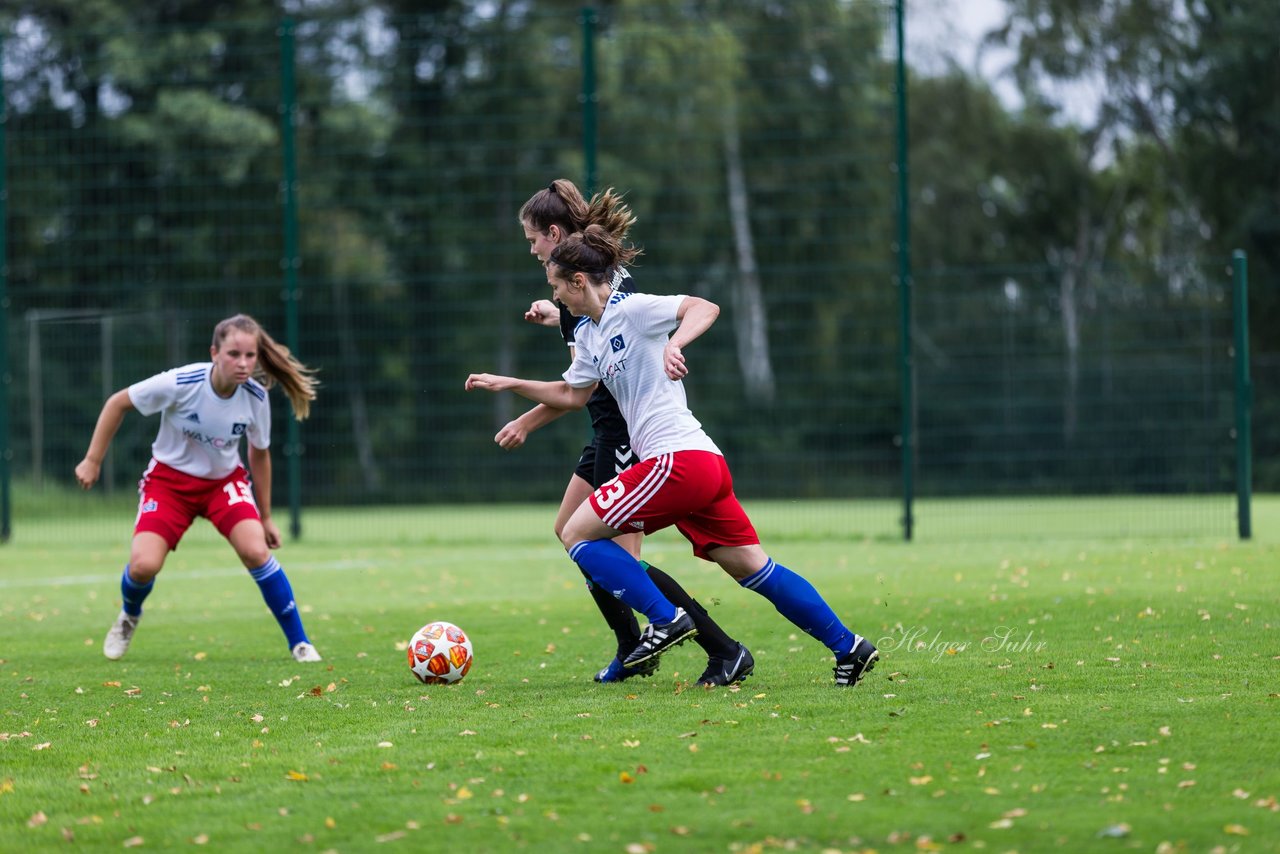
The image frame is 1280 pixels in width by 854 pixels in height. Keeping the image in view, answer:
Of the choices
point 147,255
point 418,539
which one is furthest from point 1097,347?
point 147,255

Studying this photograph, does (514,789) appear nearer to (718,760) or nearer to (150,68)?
(718,760)

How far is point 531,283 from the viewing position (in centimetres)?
2264

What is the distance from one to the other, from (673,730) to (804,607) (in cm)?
96

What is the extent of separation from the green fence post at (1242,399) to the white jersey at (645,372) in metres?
9.01

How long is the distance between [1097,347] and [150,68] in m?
17.1

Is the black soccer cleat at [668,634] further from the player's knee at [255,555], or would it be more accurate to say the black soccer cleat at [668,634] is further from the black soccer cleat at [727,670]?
the player's knee at [255,555]

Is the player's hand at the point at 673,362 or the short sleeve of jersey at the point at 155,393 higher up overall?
the player's hand at the point at 673,362

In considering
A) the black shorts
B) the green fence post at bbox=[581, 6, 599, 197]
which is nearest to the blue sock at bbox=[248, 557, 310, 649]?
the black shorts

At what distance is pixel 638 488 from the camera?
5957mm

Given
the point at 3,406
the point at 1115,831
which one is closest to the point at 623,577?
the point at 1115,831

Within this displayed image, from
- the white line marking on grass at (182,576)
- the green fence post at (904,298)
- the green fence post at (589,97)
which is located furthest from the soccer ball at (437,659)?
the green fence post at (904,298)

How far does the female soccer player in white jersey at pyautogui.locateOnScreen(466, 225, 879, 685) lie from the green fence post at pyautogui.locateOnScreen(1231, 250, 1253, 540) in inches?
347

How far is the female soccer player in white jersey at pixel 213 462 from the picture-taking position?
773 centimetres

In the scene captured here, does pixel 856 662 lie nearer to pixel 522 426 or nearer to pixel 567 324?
pixel 522 426
